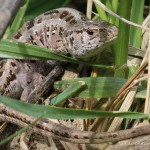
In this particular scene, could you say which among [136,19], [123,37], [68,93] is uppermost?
[136,19]

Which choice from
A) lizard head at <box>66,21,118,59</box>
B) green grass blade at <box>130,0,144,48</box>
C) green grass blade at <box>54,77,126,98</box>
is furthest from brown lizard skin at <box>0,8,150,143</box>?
green grass blade at <box>54,77,126,98</box>

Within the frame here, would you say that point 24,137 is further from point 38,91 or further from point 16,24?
point 16,24

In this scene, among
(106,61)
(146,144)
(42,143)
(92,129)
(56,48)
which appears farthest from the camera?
(56,48)

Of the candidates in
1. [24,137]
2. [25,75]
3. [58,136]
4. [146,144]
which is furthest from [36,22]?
[146,144]

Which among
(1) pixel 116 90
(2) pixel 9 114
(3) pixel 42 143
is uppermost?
(1) pixel 116 90

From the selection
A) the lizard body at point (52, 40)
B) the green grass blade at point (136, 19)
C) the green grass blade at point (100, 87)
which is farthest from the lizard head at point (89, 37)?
the green grass blade at point (100, 87)

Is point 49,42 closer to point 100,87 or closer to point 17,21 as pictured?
point 17,21

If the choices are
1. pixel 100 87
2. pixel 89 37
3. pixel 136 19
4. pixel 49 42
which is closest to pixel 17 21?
pixel 49 42

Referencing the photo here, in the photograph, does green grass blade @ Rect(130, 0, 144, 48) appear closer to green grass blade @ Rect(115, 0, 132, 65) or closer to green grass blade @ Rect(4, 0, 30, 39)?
green grass blade @ Rect(115, 0, 132, 65)
